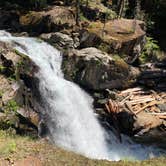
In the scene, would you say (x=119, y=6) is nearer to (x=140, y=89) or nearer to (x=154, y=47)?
(x=154, y=47)

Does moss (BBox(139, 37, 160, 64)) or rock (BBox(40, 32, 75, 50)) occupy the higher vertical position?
rock (BBox(40, 32, 75, 50))

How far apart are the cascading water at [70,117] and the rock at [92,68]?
1.84 feet

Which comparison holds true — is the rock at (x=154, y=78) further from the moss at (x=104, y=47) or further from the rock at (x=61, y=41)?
the rock at (x=61, y=41)

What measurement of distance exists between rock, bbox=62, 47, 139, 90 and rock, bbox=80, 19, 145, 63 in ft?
4.03

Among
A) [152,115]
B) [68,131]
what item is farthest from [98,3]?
[68,131]

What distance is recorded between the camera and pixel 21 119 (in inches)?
708

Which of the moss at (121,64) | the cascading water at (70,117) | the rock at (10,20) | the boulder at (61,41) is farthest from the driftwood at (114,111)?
the rock at (10,20)

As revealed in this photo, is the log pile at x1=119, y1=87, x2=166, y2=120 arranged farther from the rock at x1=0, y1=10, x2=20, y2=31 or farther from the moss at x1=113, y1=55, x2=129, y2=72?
the rock at x1=0, y1=10, x2=20, y2=31

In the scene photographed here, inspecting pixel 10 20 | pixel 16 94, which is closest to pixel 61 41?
pixel 10 20

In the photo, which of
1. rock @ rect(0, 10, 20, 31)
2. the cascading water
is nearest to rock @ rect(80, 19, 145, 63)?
the cascading water

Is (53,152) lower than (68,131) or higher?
higher

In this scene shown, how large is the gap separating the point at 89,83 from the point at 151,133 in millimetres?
4912

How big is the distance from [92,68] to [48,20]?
220 inches

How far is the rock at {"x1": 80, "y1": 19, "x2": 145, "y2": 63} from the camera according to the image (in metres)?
24.7
